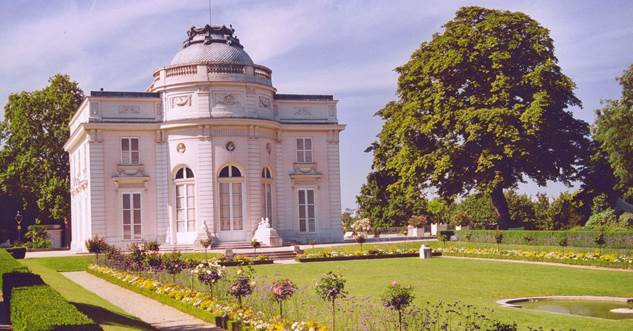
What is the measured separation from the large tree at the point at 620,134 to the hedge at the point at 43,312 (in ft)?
117

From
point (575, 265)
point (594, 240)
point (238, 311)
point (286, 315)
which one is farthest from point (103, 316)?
point (594, 240)

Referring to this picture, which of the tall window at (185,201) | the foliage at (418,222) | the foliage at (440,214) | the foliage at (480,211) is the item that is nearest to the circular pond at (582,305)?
the tall window at (185,201)

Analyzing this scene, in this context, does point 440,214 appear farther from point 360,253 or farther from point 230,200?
point 360,253

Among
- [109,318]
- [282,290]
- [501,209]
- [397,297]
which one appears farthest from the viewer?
[501,209]

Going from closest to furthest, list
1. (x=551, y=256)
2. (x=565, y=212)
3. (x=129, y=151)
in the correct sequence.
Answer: (x=551, y=256)
(x=129, y=151)
(x=565, y=212)

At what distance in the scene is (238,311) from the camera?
15172mm

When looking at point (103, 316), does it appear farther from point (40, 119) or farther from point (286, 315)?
point (40, 119)

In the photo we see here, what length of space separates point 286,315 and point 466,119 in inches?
1022

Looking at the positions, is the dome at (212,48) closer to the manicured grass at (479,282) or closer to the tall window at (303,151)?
the tall window at (303,151)

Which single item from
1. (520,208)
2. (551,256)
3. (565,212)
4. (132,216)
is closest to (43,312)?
(551,256)

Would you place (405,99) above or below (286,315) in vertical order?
above

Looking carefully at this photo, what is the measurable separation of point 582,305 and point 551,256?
1307 cm

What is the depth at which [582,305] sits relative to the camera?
55.6 feet

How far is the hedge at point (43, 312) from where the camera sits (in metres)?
9.63
